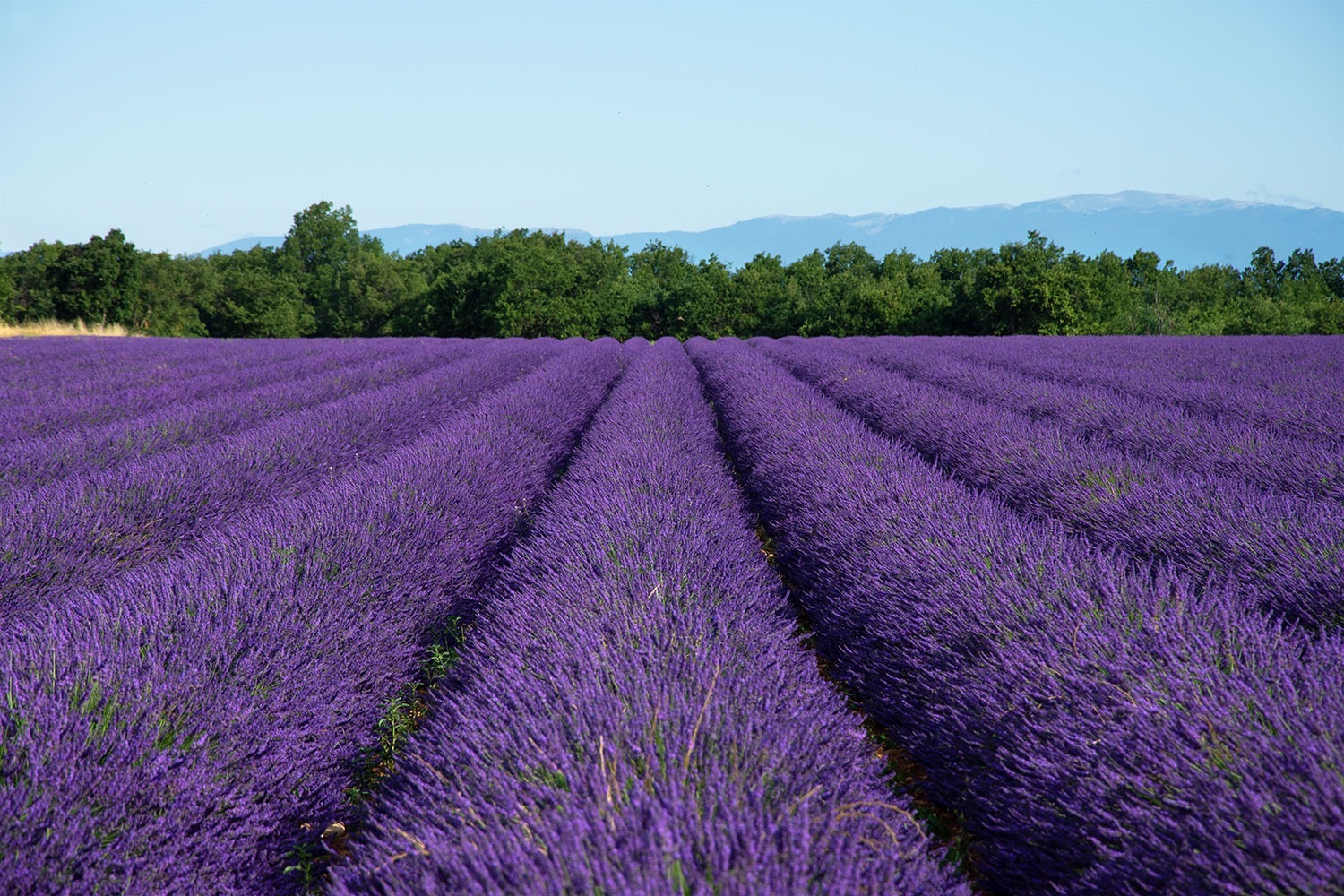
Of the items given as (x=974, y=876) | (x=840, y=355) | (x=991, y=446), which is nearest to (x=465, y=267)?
(x=840, y=355)

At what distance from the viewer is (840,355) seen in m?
12.2

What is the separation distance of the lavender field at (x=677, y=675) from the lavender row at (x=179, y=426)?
0.08 metres

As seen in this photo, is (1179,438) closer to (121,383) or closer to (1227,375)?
(1227,375)

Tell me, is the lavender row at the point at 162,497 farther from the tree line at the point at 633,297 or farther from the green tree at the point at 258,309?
the green tree at the point at 258,309

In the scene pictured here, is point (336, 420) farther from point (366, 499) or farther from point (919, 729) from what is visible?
point (919, 729)

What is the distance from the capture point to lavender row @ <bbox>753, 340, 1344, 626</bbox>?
2.56m

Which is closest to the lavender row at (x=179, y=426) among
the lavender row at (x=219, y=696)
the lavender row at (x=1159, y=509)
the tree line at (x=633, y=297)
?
the lavender row at (x=219, y=696)

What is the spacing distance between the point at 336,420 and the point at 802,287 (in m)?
37.8

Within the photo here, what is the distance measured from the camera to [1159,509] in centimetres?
325

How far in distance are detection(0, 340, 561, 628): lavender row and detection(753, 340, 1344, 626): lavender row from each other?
3966 mm

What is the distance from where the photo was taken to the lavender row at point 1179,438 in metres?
3.97

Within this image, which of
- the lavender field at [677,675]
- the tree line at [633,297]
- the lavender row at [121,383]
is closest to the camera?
the lavender field at [677,675]

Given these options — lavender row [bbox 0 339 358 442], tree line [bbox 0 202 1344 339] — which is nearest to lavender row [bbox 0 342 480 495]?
lavender row [bbox 0 339 358 442]

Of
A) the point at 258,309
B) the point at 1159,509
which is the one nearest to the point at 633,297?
the point at 258,309
